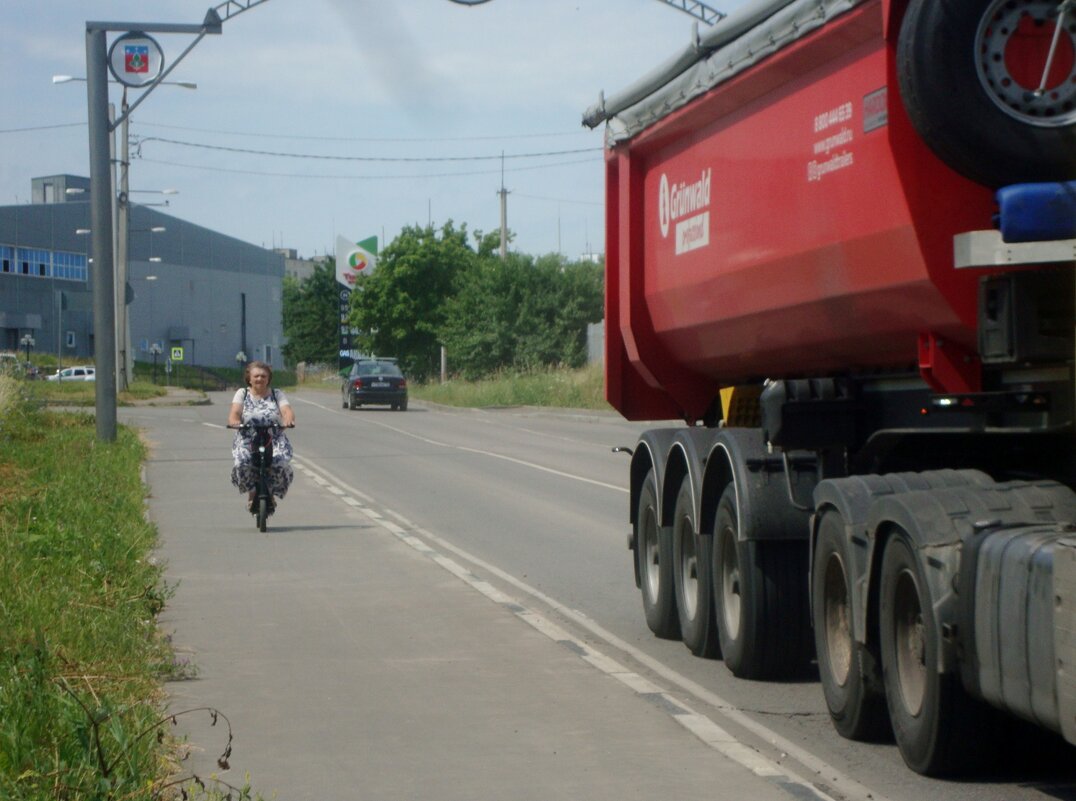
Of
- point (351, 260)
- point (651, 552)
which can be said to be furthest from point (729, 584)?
point (351, 260)

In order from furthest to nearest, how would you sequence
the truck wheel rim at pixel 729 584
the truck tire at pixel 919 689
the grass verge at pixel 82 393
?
the grass verge at pixel 82 393
the truck wheel rim at pixel 729 584
the truck tire at pixel 919 689

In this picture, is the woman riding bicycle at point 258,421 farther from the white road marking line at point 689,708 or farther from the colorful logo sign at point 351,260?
the colorful logo sign at point 351,260

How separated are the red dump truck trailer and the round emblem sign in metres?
16.4

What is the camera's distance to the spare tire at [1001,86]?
5.61 metres

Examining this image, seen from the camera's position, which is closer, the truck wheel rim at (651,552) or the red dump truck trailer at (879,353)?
the red dump truck trailer at (879,353)

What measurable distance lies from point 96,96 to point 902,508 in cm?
2186

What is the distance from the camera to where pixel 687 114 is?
9.38 meters

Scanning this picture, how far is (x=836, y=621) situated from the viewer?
23.8ft

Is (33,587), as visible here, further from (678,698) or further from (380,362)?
(380,362)

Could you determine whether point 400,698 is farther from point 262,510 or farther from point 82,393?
point 82,393

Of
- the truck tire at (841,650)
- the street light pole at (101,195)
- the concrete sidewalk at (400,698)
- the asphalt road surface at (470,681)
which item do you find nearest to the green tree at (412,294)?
the street light pole at (101,195)

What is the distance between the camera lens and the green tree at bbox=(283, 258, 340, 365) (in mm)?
134125

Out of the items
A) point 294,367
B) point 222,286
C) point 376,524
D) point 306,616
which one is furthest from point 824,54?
point 294,367

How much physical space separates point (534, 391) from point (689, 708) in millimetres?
47452
